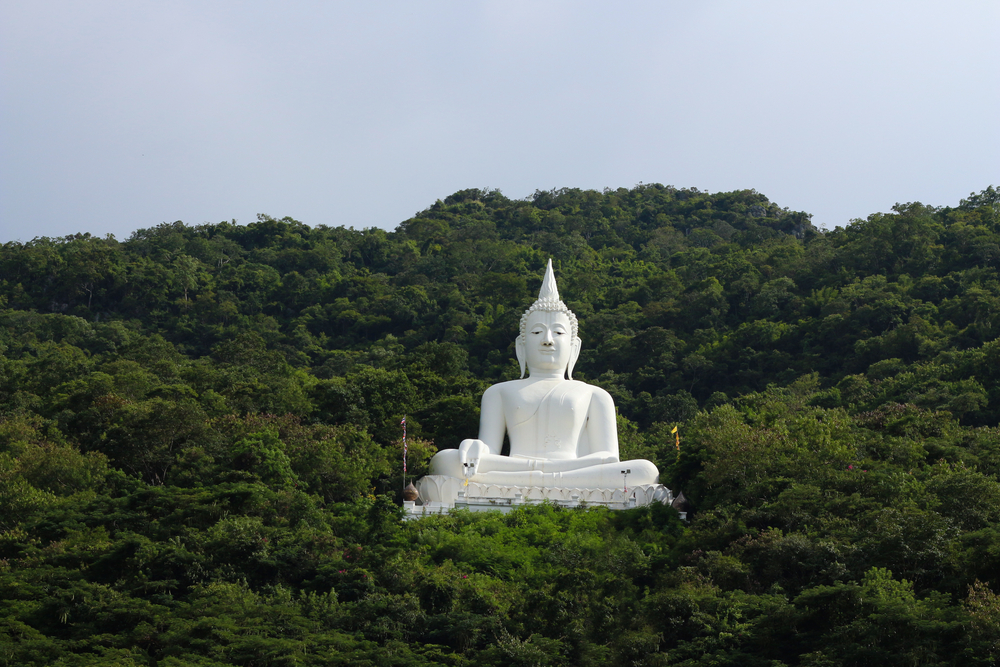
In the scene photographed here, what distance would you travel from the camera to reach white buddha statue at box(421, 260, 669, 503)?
21891 mm

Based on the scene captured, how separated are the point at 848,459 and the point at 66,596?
11.3m

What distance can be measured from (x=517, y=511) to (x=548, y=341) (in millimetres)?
4659

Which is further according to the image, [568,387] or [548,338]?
[548,338]

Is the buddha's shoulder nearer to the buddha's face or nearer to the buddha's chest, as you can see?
the buddha's chest

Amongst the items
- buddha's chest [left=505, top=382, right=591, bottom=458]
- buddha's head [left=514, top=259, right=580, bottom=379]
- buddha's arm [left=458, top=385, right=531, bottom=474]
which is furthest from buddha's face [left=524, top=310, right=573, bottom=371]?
buddha's arm [left=458, top=385, right=531, bottom=474]

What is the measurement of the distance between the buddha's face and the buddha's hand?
8.19ft

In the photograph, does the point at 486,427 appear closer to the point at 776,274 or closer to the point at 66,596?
the point at 66,596

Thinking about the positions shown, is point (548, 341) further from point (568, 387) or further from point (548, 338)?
point (568, 387)

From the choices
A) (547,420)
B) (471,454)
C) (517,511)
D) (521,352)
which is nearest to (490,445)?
(547,420)

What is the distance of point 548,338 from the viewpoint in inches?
960

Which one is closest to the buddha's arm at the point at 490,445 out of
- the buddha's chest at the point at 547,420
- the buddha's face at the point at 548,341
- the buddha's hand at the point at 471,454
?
the buddha's hand at the point at 471,454

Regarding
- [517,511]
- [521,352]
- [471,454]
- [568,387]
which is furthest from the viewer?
[521,352]

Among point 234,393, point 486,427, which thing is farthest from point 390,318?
point 486,427

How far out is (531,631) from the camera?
1723cm
